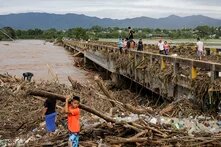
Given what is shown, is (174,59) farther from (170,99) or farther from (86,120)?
(86,120)

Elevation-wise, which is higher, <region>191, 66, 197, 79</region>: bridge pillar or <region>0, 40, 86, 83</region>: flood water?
<region>191, 66, 197, 79</region>: bridge pillar

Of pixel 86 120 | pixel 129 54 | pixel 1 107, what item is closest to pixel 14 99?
pixel 1 107

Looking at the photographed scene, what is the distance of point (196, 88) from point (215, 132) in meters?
3.65

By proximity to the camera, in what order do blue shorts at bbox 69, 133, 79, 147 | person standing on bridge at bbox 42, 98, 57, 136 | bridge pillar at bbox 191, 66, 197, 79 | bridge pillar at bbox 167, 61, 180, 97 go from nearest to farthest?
blue shorts at bbox 69, 133, 79, 147 < person standing on bridge at bbox 42, 98, 57, 136 < bridge pillar at bbox 191, 66, 197, 79 < bridge pillar at bbox 167, 61, 180, 97

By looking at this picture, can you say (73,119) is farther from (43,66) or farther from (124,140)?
(43,66)

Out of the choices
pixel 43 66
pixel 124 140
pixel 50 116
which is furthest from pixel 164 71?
pixel 43 66

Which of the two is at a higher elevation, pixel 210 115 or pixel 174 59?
pixel 174 59

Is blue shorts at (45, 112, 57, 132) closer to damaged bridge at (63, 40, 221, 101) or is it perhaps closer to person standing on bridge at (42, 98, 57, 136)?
person standing on bridge at (42, 98, 57, 136)

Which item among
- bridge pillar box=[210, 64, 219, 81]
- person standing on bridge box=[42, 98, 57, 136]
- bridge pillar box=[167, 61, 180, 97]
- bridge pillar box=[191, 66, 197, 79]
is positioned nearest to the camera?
person standing on bridge box=[42, 98, 57, 136]

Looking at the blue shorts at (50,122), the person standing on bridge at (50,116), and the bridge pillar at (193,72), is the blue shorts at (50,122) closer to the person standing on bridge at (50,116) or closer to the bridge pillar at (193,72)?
the person standing on bridge at (50,116)

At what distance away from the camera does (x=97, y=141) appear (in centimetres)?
998

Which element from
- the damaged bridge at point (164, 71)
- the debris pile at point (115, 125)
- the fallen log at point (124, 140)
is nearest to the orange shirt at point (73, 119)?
the debris pile at point (115, 125)

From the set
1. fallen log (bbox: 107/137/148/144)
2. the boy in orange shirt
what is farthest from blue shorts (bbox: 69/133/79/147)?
fallen log (bbox: 107/137/148/144)

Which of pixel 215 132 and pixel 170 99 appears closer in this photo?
pixel 215 132
